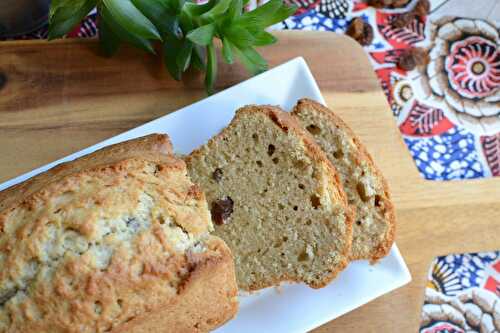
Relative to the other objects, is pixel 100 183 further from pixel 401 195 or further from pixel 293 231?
pixel 401 195

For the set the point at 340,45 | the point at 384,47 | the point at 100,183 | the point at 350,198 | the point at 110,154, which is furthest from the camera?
the point at 384,47

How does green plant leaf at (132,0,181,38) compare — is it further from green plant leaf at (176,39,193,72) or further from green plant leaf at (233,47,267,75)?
green plant leaf at (233,47,267,75)

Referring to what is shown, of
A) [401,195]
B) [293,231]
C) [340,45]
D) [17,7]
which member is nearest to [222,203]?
[293,231]

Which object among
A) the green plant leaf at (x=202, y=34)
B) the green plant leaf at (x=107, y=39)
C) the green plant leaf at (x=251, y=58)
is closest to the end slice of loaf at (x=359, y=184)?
the green plant leaf at (x=251, y=58)

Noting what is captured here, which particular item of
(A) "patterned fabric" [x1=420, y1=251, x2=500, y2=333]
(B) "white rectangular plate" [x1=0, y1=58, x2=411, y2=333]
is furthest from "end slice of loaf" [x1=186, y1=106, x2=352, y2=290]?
(A) "patterned fabric" [x1=420, y1=251, x2=500, y2=333]

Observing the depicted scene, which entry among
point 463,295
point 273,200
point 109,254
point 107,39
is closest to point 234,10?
point 107,39

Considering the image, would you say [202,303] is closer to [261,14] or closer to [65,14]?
[261,14]

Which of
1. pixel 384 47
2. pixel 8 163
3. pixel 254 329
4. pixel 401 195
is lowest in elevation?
pixel 254 329

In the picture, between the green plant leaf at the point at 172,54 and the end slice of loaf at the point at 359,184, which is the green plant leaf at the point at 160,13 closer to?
the green plant leaf at the point at 172,54
